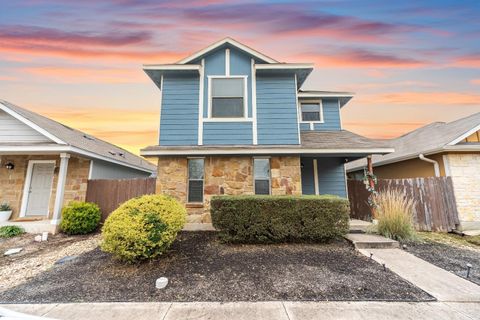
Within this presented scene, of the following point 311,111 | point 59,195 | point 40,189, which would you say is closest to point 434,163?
point 311,111

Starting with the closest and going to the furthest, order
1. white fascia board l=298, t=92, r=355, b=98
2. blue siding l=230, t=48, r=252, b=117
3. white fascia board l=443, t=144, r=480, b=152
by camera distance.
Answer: white fascia board l=443, t=144, r=480, b=152
blue siding l=230, t=48, r=252, b=117
white fascia board l=298, t=92, r=355, b=98

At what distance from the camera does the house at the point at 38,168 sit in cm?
725

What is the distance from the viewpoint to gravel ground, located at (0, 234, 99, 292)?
3950 mm

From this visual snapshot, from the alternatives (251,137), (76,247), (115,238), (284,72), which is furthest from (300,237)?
(76,247)

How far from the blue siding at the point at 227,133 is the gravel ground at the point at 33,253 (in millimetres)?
4790

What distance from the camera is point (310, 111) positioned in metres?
9.45

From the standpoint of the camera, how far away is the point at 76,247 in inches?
223

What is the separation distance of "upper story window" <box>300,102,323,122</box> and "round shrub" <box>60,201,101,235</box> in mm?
9764

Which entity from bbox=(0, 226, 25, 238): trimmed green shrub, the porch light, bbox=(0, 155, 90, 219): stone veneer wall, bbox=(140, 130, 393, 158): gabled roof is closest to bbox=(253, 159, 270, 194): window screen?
bbox=(140, 130, 393, 158): gabled roof

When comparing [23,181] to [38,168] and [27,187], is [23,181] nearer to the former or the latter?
[27,187]

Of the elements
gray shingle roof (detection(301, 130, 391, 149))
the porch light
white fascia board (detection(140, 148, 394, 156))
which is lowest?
the porch light

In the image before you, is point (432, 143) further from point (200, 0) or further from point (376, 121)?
point (200, 0)

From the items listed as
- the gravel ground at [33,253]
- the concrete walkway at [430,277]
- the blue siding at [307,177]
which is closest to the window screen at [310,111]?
the blue siding at [307,177]

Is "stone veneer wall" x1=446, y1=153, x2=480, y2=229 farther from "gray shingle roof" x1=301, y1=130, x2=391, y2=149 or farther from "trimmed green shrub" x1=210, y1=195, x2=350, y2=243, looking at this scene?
"trimmed green shrub" x1=210, y1=195, x2=350, y2=243
